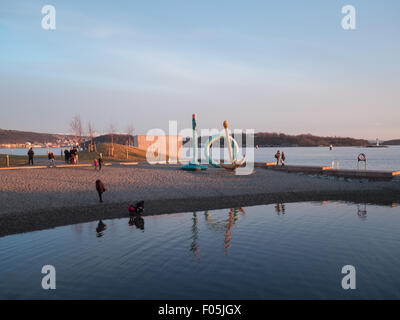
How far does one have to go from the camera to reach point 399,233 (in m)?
12.0

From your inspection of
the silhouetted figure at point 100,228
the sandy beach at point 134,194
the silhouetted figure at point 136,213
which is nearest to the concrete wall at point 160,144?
the sandy beach at point 134,194

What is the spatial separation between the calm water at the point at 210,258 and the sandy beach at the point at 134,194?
6.45ft

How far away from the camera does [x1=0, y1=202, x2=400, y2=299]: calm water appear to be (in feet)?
24.2

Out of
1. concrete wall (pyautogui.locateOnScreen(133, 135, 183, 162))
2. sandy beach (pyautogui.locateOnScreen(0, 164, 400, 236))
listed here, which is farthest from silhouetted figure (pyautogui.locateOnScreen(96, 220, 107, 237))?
concrete wall (pyautogui.locateOnScreen(133, 135, 183, 162))

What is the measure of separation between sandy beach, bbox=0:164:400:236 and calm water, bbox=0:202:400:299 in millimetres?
1967

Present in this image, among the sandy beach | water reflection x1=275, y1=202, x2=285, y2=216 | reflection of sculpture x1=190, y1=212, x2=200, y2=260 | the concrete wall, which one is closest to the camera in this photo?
reflection of sculpture x1=190, y1=212, x2=200, y2=260

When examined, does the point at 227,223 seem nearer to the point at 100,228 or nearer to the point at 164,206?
the point at 164,206

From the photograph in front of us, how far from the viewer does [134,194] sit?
1995 centimetres

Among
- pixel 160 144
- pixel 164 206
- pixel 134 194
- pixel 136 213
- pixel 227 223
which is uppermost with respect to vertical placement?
pixel 160 144

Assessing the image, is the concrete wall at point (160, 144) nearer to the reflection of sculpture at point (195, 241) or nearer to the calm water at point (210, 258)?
the reflection of sculpture at point (195, 241)

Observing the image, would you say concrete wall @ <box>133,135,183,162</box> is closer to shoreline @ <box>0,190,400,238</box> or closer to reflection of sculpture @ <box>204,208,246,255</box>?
shoreline @ <box>0,190,400,238</box>

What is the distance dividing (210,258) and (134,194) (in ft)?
37.8

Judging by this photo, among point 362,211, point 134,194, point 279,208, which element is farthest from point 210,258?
point 134,194

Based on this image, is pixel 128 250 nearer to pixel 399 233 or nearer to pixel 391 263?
pixel 391 263
